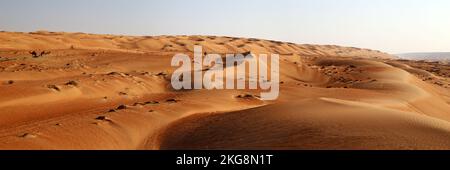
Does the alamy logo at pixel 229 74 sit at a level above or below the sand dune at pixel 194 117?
above

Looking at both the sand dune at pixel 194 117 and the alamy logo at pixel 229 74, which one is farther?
the alamy logo at pixel 229 74

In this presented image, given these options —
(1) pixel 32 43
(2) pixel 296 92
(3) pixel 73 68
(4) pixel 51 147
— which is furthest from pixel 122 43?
(4) pixel 51 147

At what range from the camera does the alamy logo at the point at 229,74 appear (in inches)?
492

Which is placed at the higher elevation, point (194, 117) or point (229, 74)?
point (229, 74)

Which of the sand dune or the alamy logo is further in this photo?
the alamy logo

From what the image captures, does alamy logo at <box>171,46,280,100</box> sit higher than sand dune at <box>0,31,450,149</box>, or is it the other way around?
alamy logo at <box>171,46,280,100</box>

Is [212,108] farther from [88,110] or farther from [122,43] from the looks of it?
[122,43]

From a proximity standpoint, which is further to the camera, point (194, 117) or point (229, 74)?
point (229, 74)

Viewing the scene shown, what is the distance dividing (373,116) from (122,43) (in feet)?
100

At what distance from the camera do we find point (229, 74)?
15.0m

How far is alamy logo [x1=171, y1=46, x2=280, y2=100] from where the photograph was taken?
1250cm
